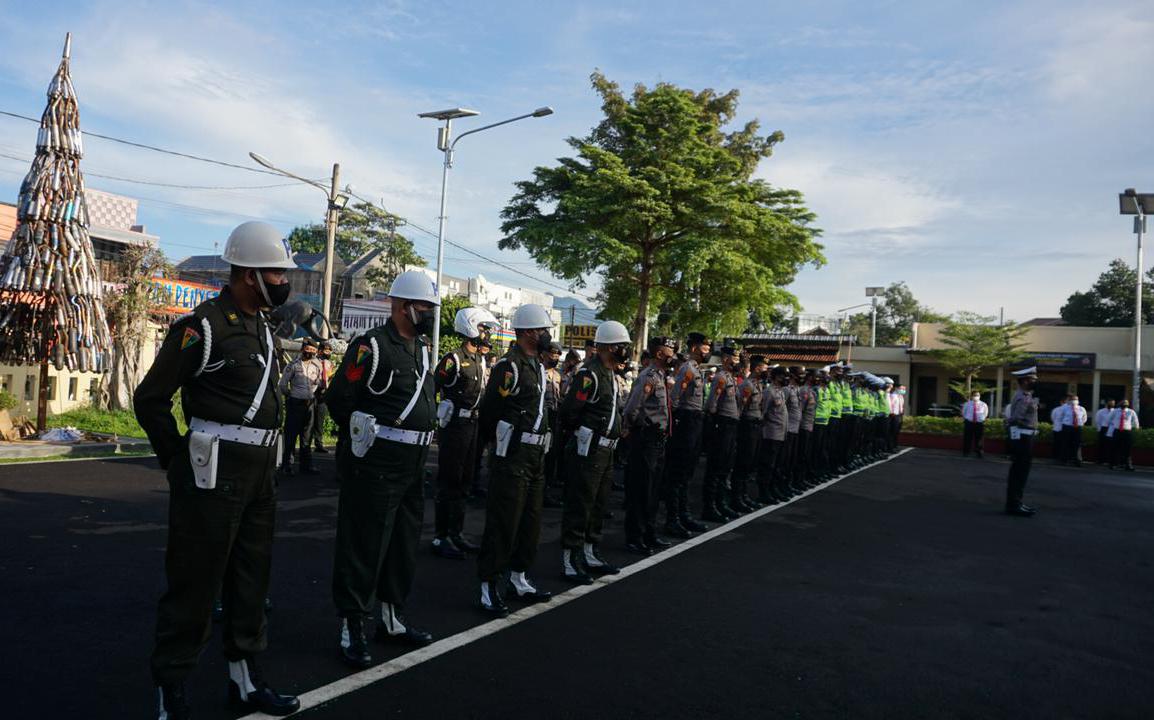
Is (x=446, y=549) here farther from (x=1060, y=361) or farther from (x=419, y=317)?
(x=1060, y=361)

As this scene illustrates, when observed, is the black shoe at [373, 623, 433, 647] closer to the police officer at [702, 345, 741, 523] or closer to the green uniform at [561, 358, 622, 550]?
the green uniform at [561, 358, 622, 550]

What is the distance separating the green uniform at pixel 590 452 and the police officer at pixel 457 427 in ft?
3.54

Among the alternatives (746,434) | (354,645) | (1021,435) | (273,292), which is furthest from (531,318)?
(1021,435)

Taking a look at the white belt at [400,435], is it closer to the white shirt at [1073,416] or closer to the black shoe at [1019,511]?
the black shoe at [1019,511]

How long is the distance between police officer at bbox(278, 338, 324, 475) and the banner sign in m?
36.3

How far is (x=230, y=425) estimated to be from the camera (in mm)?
3449

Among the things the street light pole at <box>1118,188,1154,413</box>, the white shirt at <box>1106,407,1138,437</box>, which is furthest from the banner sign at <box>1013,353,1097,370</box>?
the white shirt at <box>1106,407,1138,437</box>

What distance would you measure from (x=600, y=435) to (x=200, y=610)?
339 cm

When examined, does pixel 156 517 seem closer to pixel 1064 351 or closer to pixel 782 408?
pixel 782 408

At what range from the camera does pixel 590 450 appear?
20.4 ft

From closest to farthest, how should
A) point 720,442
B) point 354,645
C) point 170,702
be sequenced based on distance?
point 170,702, point 354,645, point 720,442

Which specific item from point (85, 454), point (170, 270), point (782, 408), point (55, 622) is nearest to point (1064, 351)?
point (782, 408)

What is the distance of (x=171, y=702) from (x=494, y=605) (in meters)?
2.29

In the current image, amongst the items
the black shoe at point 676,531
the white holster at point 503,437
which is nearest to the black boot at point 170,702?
the white holster at point 503,437
